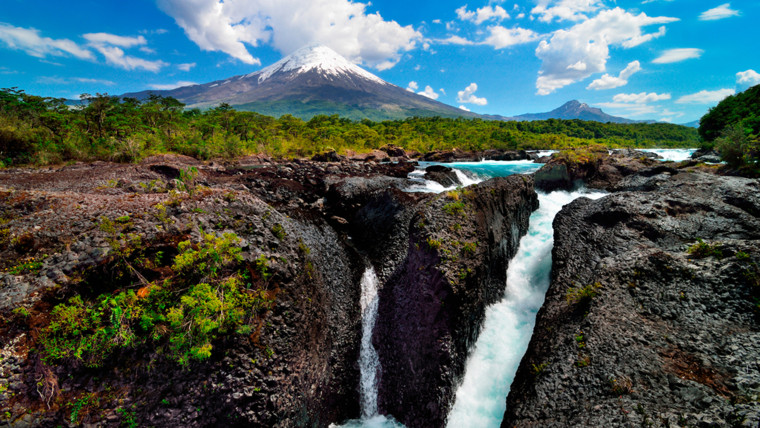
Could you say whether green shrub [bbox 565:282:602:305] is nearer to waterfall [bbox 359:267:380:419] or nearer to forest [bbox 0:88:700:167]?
waterfall [bbox 359:267:380:419]

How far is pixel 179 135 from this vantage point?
40.0 m

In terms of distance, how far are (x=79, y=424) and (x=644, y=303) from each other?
11169 millimetres

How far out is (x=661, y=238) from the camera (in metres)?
8.22

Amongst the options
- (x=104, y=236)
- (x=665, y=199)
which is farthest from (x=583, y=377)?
(x=104, y=236)

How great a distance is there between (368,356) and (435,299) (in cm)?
289

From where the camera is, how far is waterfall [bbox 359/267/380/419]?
767 centimetres

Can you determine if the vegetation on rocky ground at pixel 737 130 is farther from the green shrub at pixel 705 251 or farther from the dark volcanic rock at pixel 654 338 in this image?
the green shrub at pixel 705 251

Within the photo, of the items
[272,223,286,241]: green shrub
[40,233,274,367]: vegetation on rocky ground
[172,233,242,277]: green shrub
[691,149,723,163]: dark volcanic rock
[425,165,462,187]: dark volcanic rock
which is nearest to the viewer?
[40,233,274,367]: vegetation on rocky ground

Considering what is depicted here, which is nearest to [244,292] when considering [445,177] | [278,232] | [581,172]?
[278,232]

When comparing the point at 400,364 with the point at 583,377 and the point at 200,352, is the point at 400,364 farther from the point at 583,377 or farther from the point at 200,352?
the point at 200,352

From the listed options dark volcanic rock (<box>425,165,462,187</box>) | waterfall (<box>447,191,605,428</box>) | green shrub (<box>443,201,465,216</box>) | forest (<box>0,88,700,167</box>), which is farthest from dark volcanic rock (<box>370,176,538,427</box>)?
forest (<box>0,88,700,167</box>)

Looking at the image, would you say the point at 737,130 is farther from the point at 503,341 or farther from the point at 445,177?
the point at 503,341

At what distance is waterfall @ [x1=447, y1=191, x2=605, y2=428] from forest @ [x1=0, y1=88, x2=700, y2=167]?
32389mm

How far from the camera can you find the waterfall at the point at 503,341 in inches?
269
